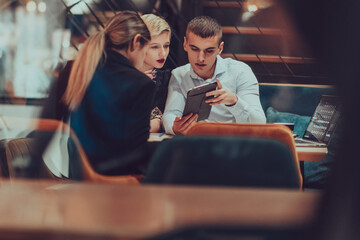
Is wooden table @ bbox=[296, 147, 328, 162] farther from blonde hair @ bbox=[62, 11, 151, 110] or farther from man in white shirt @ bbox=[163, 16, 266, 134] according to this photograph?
blonde hair @ bbox=[62, 11, 151, 110]

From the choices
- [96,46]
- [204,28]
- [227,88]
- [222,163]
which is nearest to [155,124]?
[227,88]

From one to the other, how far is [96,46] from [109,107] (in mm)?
309

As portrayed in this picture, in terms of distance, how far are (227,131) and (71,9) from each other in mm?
3135

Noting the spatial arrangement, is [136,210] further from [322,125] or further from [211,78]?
[211,78]

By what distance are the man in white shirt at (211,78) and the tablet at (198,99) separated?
1.03ft

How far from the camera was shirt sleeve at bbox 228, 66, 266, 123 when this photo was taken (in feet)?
9.34

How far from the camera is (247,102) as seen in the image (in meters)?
3.02

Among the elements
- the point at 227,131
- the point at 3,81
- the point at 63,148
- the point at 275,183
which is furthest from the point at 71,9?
the point at 275,183

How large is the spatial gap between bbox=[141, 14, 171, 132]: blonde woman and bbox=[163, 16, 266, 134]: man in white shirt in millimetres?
79

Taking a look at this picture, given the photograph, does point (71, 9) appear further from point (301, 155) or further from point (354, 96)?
point (354, 96)

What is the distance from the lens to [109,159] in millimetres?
1939

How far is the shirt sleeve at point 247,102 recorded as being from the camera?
112 inches

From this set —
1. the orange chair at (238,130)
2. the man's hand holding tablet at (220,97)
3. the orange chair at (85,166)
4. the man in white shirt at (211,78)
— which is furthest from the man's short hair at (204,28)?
the orange chair at (238,130)

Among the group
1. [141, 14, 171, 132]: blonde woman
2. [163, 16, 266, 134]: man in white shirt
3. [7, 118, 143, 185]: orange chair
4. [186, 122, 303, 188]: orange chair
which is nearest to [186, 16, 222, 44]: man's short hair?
[163, 16, 266, 134]: man in white shirt
